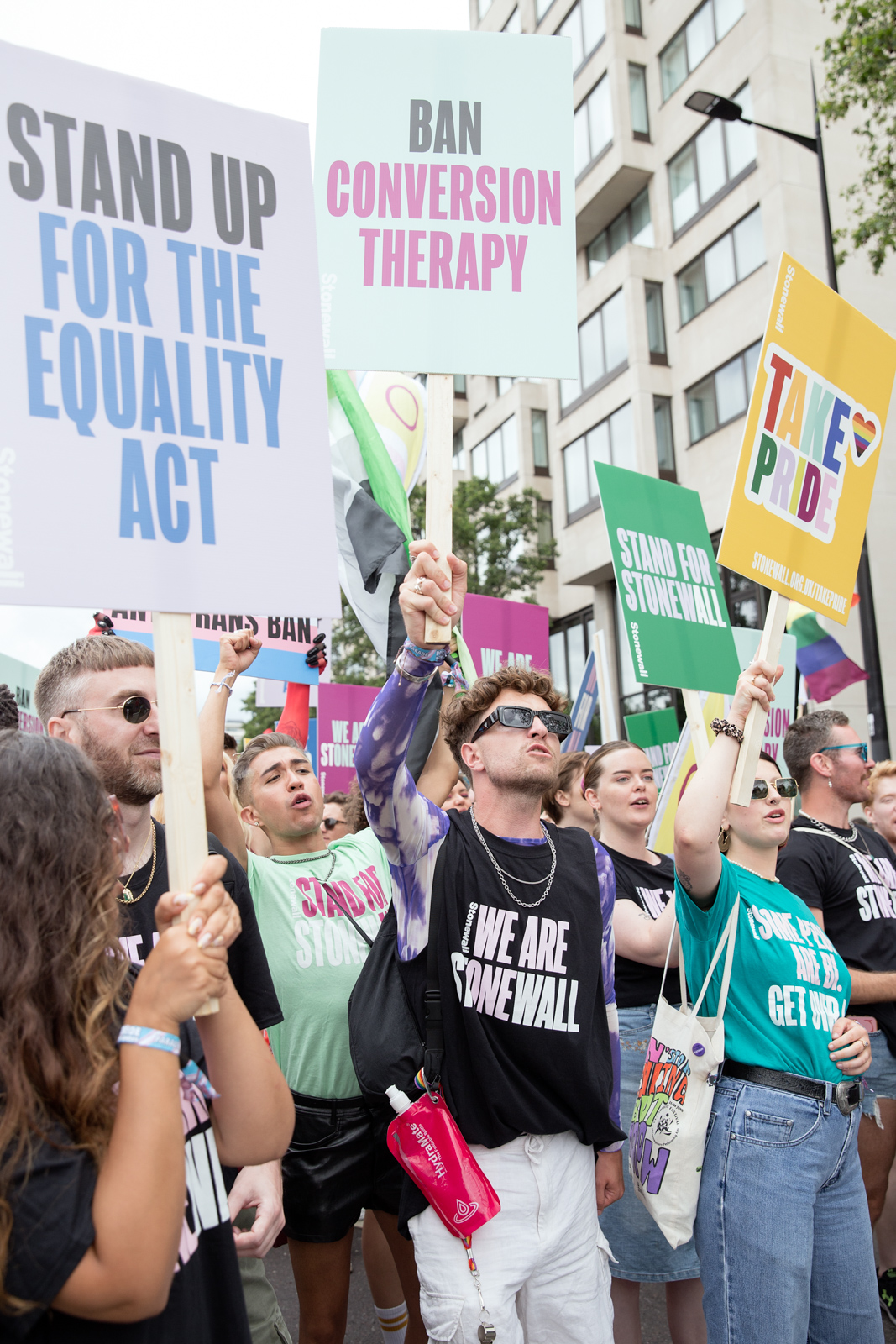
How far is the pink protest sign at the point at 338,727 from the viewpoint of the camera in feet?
23.2

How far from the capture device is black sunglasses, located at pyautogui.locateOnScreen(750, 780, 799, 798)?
10.3 feet

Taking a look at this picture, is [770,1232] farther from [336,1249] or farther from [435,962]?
[336,1249]

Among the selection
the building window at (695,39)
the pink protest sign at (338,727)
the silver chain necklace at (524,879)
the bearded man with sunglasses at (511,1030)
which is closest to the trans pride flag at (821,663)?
the pink protest sign at (338,727)

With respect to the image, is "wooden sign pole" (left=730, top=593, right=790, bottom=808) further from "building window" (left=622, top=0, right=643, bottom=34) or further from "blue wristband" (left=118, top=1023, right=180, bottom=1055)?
"building window" (left=622, top=0, right=643, bottom=34)

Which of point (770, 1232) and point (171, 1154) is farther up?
point (171, 1154)

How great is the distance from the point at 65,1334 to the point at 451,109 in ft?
8.72

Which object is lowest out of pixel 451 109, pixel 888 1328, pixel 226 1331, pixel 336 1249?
pixel 888 1328

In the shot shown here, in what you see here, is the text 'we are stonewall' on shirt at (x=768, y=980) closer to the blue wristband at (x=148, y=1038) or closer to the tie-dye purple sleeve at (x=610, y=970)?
the tie-dye purple sleeve at (x=610, y=970)

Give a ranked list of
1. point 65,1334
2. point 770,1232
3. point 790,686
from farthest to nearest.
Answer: point 790,686 → point 770,1232 → point 65,1334

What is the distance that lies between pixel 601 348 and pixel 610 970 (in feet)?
70.0

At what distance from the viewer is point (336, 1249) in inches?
124

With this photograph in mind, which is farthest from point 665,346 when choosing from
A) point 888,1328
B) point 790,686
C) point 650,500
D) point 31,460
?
point 31,460

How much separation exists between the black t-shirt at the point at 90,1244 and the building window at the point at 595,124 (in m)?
23.4

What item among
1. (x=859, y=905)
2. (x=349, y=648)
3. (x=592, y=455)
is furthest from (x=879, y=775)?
(x=349, y=648)
